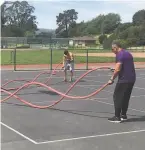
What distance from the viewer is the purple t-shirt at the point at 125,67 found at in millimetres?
9250

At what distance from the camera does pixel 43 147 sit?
6949 millimetres

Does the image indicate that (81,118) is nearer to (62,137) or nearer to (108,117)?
(108,117)

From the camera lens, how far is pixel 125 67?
928 centimetres

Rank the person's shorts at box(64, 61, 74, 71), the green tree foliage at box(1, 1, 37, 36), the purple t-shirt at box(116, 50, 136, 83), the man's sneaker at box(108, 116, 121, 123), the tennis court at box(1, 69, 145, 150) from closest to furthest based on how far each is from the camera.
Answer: the tennis court at box(1, 69, 145, 150), the purple t-shirt at box(116, 50, 136, 83), the man's sneaker at box(108, 116, 121, 123), the person's shorts at box(64, 61, 74, 71), the green tree foliage at box(1, 1, 37, 36)

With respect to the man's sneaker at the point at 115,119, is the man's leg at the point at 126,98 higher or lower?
higher

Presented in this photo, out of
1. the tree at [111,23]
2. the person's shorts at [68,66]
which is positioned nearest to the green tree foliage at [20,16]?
the tree at [111,23]

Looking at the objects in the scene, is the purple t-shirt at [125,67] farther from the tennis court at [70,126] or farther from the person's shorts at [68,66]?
the person's shorts at [68,66]

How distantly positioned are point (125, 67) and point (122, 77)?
0.80 feet

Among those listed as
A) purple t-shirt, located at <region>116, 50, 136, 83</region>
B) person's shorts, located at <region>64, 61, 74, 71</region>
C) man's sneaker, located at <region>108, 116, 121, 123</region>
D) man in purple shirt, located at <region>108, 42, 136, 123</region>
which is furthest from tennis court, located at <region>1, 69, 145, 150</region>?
person's shorts, located at <region>64, 61, 74, 71</region>

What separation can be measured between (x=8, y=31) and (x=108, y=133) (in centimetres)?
12137

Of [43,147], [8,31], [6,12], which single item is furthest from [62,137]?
[6,12]

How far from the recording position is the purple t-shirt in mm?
9250

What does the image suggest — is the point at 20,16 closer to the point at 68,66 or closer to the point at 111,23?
the point at 111,23

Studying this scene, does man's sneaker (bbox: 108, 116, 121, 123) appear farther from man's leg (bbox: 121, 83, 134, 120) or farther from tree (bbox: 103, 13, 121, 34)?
tree (bbox: 103, 13, 121, 34)
